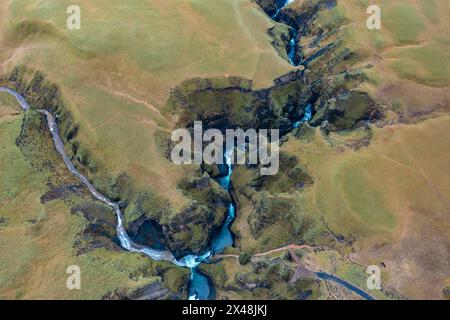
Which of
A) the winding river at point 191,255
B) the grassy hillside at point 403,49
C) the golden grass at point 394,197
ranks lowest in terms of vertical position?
the winding river at point 191,255

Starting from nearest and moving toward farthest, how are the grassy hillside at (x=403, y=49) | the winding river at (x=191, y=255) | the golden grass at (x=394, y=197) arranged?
the golden grass at (x=394, y=197) → the winding river at (x=191, y=255) → the grassy hillside at (x=403, y=49)

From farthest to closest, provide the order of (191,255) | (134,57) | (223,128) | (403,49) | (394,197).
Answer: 1. (403,49)
2. (134,57)
3. (223,128)
4. (191,255)
5. (394,197)

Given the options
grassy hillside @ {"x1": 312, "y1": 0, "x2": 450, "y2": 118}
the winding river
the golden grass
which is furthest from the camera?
grassy hillside @ {"x1": 312, "y1": 0, "x2": 450, "y2": 118}

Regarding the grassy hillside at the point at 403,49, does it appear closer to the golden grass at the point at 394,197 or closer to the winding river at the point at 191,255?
the golden grass at the point at 394,197

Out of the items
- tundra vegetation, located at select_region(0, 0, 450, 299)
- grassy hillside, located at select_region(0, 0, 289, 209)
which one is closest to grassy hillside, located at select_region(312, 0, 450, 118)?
tundra vegetation, located at select_region(0, 0, 450, 299)

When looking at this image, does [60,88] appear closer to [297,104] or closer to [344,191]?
[297,104]

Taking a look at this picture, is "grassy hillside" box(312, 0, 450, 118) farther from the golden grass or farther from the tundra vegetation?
the golden grass

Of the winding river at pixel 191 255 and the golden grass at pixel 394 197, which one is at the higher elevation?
the golden grass at pixel 394 197

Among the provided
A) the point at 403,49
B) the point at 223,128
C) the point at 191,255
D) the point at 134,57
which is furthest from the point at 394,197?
the point at 134,57

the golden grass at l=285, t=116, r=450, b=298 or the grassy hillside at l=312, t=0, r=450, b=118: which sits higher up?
the grassy hillside at l=312, t=0, r=450, b=118

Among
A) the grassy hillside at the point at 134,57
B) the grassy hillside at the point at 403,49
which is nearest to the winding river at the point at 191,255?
the grassy hillside at the point at 134,57

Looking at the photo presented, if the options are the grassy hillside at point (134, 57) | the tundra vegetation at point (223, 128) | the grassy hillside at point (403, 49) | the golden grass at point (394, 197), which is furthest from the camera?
the grassy hillside at point (403, 49)

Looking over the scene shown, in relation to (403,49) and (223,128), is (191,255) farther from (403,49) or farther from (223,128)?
(403,49)
